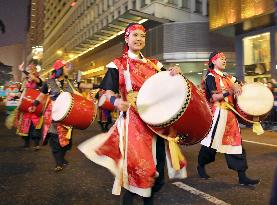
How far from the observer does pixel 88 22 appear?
167 feet

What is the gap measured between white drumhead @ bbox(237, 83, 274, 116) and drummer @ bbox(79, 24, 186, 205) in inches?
78.4

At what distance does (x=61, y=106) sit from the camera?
6.31 meters

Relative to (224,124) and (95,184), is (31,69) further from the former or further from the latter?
(224,124)

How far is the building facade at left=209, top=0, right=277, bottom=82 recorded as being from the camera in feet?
57.3

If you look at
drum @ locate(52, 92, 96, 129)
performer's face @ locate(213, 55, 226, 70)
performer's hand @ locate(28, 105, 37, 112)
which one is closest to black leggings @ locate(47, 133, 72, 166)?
drum @ locate(52, 92, 96, 129)

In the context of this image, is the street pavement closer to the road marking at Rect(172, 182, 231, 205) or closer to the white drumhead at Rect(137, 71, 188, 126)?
the road marking at Rect(172, 182, 231, 205)

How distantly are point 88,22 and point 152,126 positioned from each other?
49407 mm

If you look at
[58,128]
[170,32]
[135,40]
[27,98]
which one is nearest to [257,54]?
[170,32]

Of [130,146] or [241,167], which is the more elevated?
[130,146]

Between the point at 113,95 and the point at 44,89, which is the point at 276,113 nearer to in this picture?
the point at 44,89

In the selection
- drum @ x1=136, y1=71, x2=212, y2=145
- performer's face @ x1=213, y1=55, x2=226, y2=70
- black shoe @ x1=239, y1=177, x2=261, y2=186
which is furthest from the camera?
performer's face @ x1=213, y1=55, x2=226, y2=70

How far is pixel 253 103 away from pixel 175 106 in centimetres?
252

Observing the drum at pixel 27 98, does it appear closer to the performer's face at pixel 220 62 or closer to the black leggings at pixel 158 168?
the performer's face at pixel 220 62

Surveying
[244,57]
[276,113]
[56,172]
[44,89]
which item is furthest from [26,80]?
[244,57]
